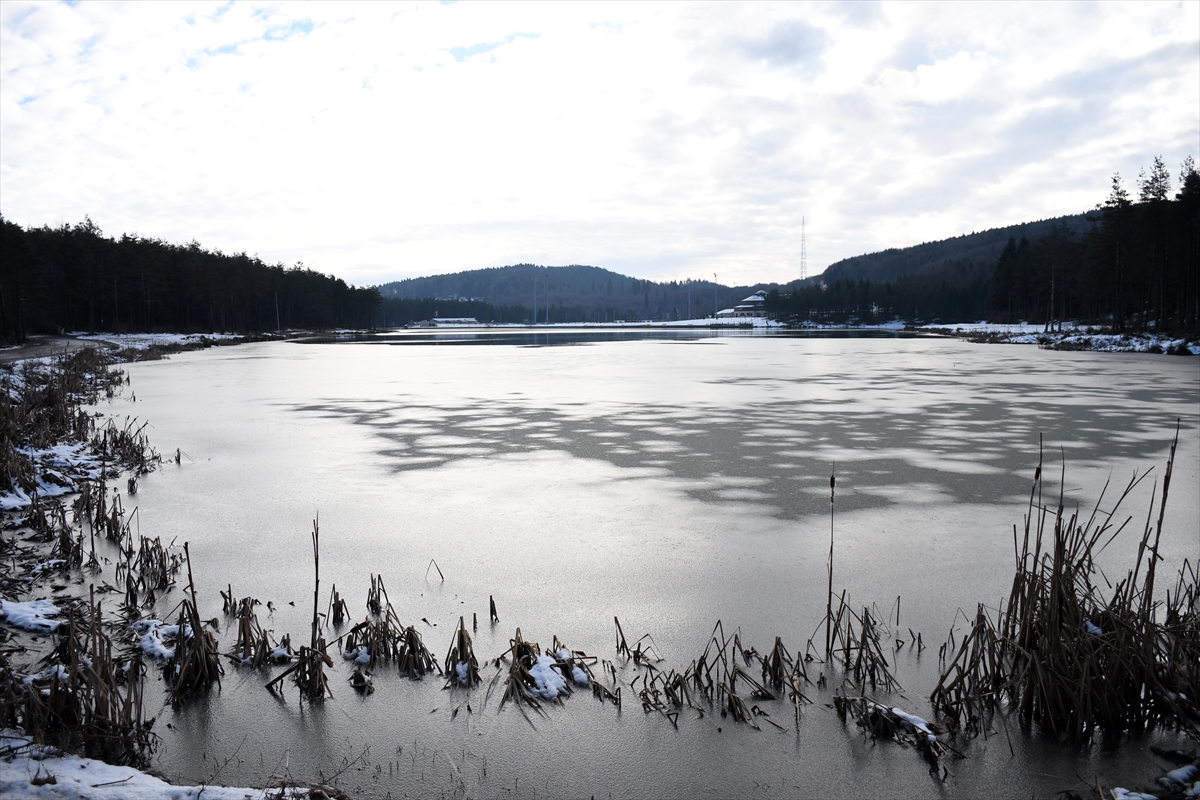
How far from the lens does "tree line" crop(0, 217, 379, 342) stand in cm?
4744

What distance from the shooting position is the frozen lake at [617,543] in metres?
3.78

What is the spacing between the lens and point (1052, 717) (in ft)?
13.1

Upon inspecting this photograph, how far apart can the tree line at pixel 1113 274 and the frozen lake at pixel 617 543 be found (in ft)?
133

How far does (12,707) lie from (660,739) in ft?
11.0

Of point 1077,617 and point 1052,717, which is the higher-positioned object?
point 1077,617

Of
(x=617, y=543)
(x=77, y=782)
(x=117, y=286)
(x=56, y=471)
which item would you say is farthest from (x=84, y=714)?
(x=117, y=286)

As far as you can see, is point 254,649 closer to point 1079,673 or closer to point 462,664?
point 462,664

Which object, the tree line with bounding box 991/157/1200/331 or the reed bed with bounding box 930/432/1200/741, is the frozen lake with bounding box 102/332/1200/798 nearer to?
the reed bed with bounding box 930/432/1200/741

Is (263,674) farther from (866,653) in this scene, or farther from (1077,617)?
(1077,617)

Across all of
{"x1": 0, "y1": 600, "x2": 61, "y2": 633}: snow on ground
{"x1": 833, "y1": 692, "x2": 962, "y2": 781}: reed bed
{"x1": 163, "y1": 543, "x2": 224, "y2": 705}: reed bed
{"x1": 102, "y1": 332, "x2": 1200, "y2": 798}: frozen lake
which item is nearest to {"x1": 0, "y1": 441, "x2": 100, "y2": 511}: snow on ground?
{"x1": 102, "y1": 332, "x2": 1200, "y2": 798}: frozen lake

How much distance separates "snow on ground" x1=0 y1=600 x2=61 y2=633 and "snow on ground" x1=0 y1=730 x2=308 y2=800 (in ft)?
6.47

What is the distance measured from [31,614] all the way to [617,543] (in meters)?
4.74

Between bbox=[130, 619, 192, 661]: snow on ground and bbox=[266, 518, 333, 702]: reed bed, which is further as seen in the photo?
bbox=[130, 619, 192, 661]: snow on ground

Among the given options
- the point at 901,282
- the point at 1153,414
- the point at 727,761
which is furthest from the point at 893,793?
the point at 901,282
